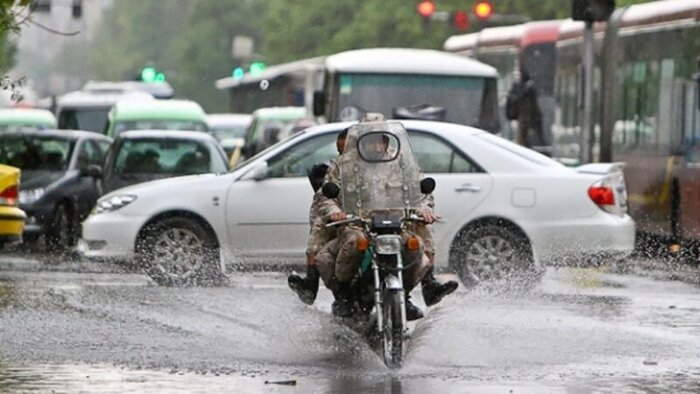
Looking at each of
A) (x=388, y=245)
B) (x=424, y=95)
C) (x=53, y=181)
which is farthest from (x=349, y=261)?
(x=424, y=95)

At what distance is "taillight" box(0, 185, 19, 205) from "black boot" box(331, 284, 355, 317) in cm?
689

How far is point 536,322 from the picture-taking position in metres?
15.3

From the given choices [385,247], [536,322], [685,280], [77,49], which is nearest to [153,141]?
[685,280]

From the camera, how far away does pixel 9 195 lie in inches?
794

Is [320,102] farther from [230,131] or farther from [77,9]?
[77,9]

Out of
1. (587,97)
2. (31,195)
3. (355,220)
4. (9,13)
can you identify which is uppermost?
(9,13)

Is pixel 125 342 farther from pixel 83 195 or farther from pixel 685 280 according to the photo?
pixel 83 195

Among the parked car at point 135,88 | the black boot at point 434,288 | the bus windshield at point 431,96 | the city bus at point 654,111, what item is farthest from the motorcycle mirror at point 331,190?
the parked car at point 135,88

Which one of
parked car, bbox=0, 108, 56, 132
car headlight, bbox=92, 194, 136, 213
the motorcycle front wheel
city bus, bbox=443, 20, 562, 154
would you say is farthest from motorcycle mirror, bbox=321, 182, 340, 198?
parked car, bbox=0, 108, 56, 132

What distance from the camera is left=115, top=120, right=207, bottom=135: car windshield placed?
116 feet

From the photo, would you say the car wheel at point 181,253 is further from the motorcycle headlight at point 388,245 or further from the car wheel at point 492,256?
the motorcycle headlight at point 388,245

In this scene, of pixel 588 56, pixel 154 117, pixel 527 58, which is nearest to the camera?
pixel 588 56

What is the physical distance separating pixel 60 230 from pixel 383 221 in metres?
14.5

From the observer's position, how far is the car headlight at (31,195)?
26359mm
